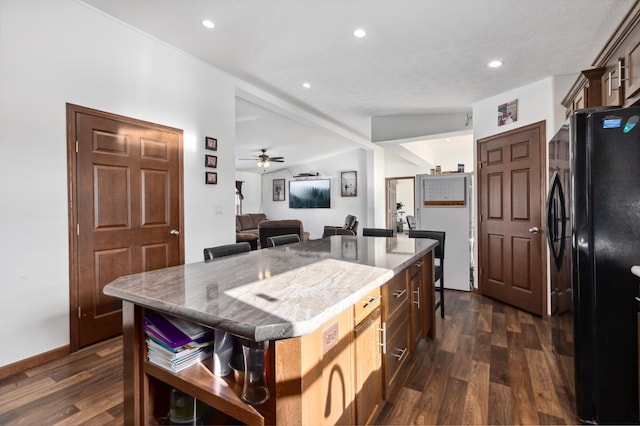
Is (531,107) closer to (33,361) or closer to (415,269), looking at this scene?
(415,269)

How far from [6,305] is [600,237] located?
11.5ft

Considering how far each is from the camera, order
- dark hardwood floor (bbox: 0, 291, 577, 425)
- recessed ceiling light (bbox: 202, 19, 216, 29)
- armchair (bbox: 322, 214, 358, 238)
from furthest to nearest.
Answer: armchair (bbox: 322, 214, 358, 238), recessed ceiling light (bbox: 202, 19, 216, 29), dark hardwood floor (bbox: 0, 291, 577, 425)

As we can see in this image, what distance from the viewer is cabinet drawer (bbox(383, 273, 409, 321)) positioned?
1568 millimetres

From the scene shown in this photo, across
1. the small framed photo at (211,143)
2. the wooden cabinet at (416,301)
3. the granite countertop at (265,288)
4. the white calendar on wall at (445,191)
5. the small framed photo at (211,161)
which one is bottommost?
the wooden cabinet at (416,301)

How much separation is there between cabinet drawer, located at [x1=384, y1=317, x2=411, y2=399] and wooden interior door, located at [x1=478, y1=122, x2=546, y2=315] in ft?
7.18

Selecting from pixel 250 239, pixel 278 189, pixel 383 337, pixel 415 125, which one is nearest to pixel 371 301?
pixel 383 337

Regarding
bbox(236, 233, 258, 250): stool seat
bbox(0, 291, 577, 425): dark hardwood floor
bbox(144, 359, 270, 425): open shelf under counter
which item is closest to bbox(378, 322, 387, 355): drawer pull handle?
bbox(0, 291, 577, 425): dark hardwood floor

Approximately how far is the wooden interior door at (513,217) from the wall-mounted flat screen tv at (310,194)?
5749 millimetres

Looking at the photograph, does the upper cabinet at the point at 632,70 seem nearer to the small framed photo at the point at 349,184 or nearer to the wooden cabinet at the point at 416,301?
the wooden cabinet at the point at 416,301

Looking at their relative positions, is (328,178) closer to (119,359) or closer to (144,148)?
(144,148)

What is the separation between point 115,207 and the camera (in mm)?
2670

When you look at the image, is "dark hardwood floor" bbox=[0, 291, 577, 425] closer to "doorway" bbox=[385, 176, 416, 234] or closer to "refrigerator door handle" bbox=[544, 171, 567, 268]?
"refrigerator door handle" bbox=[544, 171, 567, 268]

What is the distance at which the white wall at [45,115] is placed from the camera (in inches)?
82.8

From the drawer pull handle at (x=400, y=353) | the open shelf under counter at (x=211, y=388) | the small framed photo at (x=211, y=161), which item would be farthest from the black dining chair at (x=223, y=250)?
the small framed photo at (x=211, y=161)
